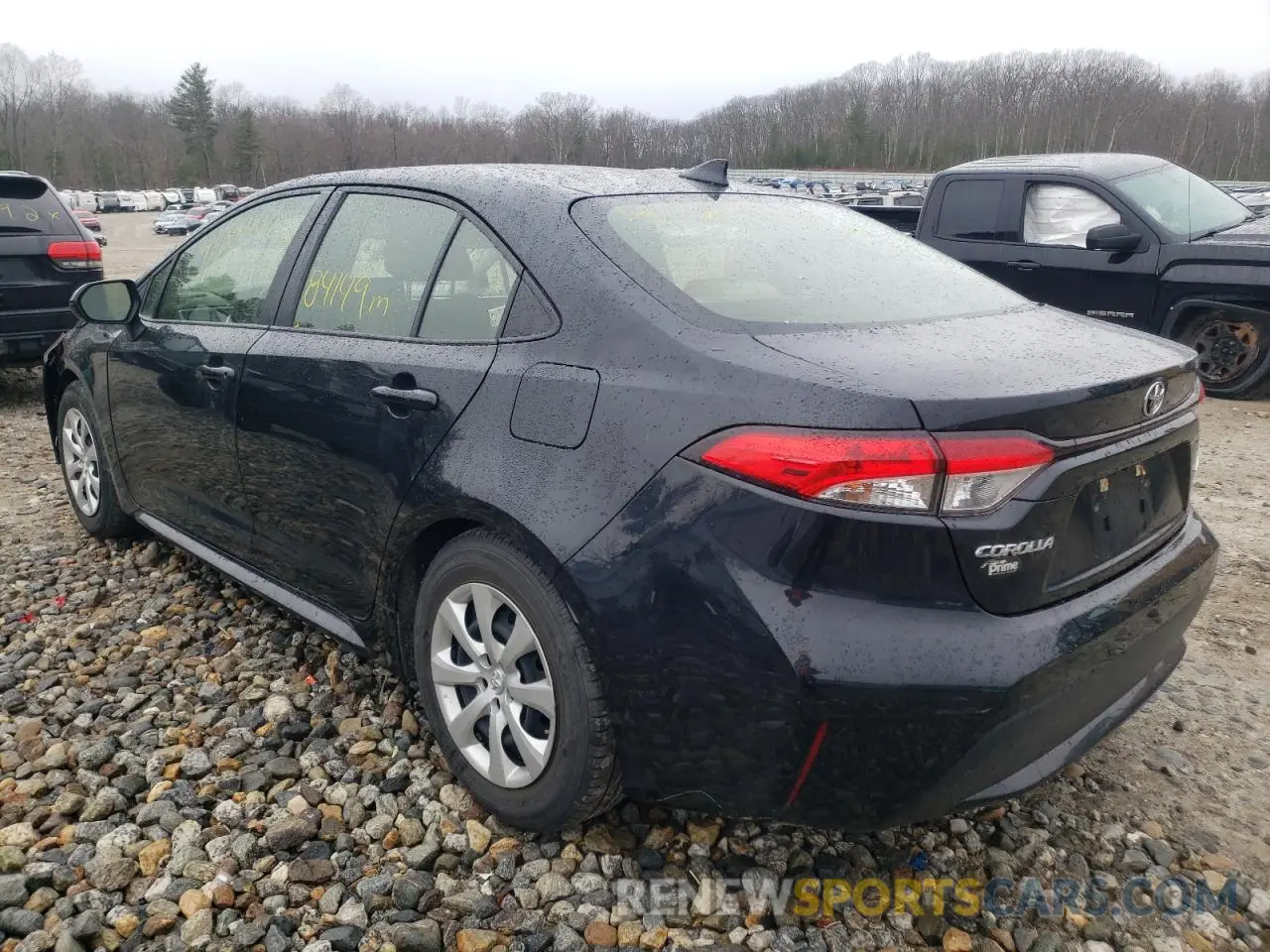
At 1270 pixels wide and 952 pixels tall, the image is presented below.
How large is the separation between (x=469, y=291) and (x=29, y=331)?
613cm

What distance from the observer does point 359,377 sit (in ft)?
8.46

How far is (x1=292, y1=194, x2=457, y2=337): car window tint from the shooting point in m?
2.61

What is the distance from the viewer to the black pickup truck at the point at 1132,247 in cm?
700

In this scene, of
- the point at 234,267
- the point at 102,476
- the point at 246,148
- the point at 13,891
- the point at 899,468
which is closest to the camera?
the point at 899,468

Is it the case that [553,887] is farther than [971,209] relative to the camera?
No

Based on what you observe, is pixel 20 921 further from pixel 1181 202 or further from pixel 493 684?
pixel 1181 202

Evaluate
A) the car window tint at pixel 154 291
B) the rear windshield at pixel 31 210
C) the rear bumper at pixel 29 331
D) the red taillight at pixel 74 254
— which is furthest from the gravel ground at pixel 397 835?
the rear windshield at pixel 31 210

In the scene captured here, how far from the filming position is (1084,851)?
2.35 metres

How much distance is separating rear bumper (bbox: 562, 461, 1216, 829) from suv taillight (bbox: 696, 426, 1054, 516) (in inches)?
2.0

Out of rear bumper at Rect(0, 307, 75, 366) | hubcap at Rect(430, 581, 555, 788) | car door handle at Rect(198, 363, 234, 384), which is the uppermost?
car door handle at Rect(198, 363, 234, 384)

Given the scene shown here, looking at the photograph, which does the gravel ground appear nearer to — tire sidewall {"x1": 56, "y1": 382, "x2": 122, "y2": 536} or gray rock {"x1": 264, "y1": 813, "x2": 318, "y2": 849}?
gray rock {"x1": 264, "y1": 813, "x2": 318, "y2": 849}

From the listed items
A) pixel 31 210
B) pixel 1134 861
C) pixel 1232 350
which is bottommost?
pixel 1134 861

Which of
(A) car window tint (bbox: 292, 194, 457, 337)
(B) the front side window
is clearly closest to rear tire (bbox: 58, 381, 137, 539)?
(A) car window tint (bbox: 292, 194, 457, 337)

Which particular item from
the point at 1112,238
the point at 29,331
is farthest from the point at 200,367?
the point at 1112,238
